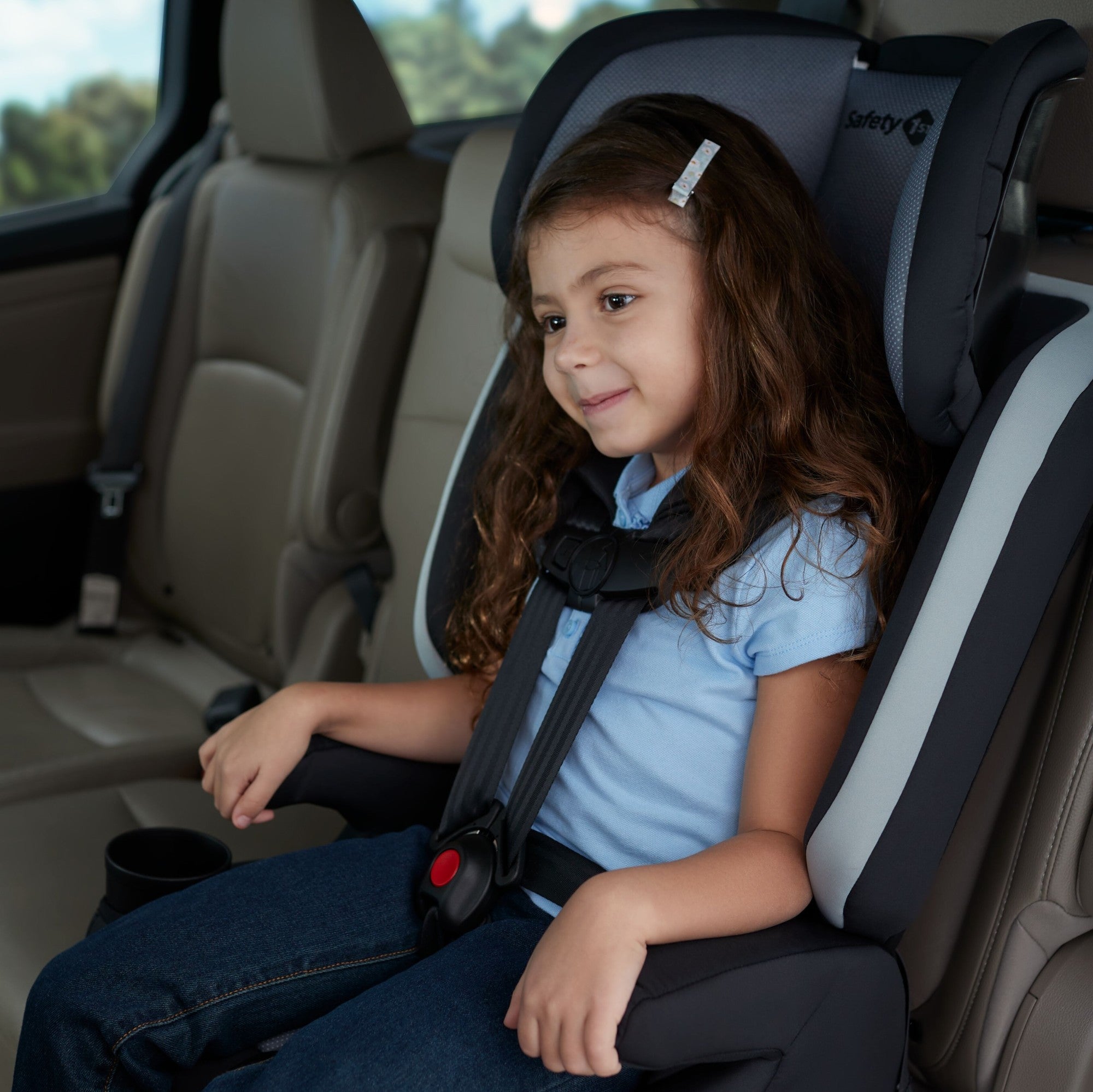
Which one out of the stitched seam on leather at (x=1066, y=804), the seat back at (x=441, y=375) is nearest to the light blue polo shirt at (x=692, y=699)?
the stitched seam on leather at (x=1066, y=804)

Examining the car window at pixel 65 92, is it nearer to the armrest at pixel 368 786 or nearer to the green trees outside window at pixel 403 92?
the green trees outside window at pixel 403 92

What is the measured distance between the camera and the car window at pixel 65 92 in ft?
10.2

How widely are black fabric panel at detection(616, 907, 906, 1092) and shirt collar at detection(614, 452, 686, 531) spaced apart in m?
0.41

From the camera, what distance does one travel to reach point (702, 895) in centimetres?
89

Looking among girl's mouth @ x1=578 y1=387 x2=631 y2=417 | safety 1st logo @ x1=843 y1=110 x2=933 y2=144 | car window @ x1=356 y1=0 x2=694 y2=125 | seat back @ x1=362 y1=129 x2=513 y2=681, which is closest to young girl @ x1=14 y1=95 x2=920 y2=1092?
girl's mouth @ x1=578 y1=387 x2=631 y2=417

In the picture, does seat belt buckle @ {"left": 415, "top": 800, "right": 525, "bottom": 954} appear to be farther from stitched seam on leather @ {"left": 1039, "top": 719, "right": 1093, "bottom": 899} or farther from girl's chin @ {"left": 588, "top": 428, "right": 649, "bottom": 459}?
stitched seam on leather @ {"left": 1039, "top": 719, "right": 1093, "bottom": 899}

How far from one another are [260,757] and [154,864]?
0.56ft

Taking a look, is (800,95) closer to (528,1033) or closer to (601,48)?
(601,48)

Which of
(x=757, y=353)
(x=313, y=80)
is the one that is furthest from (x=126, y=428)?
(x=757, y=353)

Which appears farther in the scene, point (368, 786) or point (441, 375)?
point (441, 375)

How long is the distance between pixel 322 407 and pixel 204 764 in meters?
0.82

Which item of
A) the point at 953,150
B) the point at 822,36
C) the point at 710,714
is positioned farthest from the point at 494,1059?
the point at 822,36

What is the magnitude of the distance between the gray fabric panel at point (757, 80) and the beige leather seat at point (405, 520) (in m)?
0.48

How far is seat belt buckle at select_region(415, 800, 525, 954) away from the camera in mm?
1073
